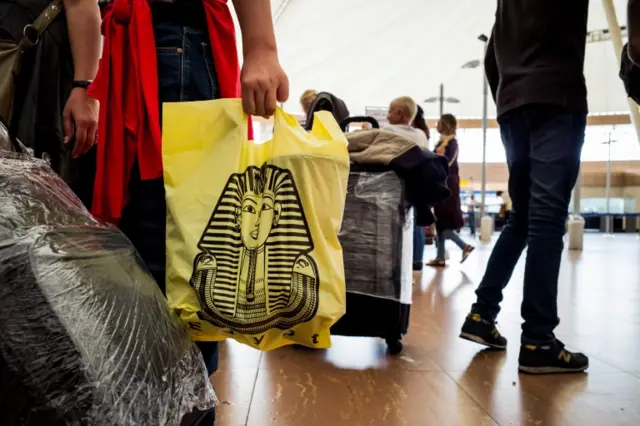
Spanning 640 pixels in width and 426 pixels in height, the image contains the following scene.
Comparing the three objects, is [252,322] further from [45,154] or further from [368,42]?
[368,42]

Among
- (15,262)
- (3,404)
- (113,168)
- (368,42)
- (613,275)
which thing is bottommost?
(613,275)

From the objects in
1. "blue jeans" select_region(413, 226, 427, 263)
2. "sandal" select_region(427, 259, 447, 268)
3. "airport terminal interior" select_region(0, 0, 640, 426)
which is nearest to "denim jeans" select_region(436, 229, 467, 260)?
"sandal" select_region(427, 259, 447, 268)

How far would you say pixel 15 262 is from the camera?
1.73 feet

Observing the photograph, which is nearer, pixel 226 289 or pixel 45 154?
pixel 226 289

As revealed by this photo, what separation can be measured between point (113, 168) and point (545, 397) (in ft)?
3.93

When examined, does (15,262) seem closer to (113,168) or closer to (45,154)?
(113,168)

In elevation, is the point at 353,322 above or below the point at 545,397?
above

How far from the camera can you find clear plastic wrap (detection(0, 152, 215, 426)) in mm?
500

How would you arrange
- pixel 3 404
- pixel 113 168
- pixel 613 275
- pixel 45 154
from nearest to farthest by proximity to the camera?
1. pixel 3 404
2. pixel 113 168
3. pixel 45 154
4. pixel 613 275

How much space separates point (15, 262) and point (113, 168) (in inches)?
16.0

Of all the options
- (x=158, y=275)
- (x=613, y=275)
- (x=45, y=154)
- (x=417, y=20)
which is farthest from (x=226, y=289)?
(x=417, y=20)

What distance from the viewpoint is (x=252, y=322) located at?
768mm

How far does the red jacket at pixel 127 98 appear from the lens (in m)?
0.89

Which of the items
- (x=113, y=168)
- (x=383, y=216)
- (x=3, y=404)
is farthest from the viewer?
(x=383, y=216)
